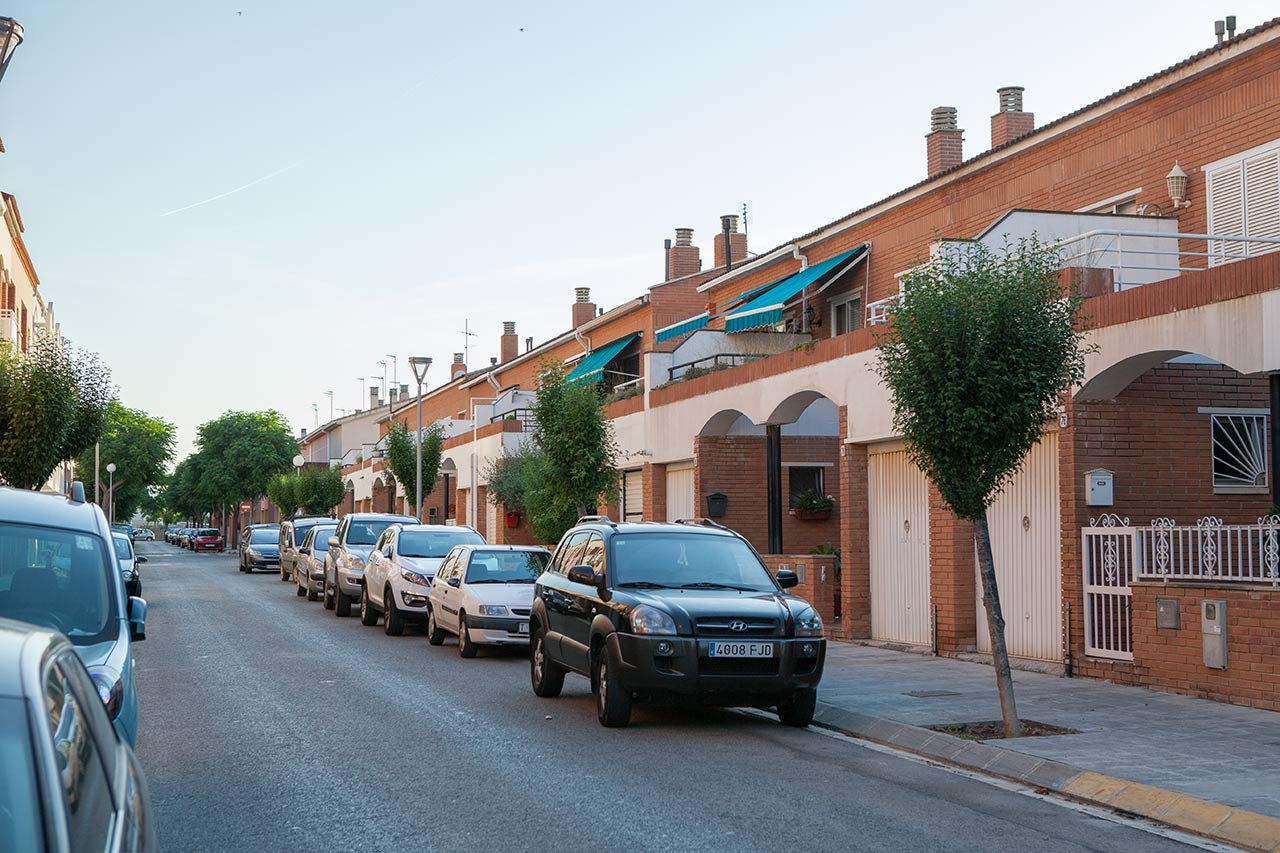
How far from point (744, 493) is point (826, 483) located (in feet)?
7.20

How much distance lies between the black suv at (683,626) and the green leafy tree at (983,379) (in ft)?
5.47

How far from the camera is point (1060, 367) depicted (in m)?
11.1

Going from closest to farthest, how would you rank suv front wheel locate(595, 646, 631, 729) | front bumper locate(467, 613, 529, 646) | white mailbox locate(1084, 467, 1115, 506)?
suv front wheel locate(595, 646, 631, 729) → white mailbox locate(1084, 467, 1115, 506) → front bumper locate(467, 613, 529, 646)

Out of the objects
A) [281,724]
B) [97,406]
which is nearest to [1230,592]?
[281,724]

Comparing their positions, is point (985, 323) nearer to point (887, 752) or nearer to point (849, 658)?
point (887, 752)

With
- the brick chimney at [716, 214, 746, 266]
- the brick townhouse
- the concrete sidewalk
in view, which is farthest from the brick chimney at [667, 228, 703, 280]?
the concrete sidewalk

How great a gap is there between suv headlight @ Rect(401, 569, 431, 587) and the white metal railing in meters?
11.7

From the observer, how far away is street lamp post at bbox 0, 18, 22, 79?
970cm

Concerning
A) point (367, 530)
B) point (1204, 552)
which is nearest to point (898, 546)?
point (1204, 552)

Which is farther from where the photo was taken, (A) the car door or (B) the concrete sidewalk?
A: (A) the car door

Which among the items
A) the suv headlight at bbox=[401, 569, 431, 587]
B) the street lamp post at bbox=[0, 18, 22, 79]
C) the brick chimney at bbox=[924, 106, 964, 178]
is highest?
the brick chimney at bbox=[924, 106, 964, 178]

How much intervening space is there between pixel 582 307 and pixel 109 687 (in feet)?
158

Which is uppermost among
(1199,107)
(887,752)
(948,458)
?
(1199,107)

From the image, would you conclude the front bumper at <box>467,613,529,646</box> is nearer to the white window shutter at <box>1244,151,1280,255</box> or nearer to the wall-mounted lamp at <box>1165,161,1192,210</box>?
→ the white window shutter at <box>1244,151,1280,255</box>
